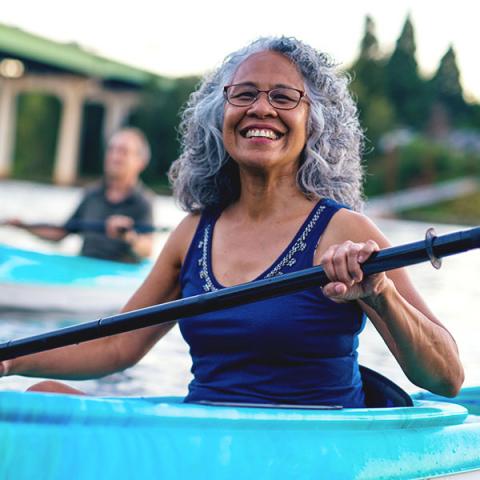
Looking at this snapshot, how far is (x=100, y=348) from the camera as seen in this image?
9.04ft

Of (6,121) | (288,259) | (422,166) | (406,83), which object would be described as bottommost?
(288,259)

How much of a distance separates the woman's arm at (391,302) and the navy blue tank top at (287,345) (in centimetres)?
6

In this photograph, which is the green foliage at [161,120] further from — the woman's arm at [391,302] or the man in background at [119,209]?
the woman's arm at [391,302]

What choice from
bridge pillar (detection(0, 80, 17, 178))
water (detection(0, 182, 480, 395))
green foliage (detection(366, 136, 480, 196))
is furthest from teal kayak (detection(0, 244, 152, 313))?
bridge pillar (detection(0, 80, 17, 178))

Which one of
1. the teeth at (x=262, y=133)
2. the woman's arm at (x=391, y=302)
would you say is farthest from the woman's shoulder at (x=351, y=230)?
the teeth at (x=262, y=133)

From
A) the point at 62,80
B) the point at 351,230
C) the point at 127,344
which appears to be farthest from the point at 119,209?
the point at 62,80

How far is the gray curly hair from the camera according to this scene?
8.67ft

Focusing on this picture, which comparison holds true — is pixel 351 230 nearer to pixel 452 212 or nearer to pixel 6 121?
pixel 452 212

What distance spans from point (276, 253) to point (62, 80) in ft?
137

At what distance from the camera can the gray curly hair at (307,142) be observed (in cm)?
264

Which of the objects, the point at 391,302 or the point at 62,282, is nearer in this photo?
the point at 391,302

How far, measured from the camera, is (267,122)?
2.58 metres

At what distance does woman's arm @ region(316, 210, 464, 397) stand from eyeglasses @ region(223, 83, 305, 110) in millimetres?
290

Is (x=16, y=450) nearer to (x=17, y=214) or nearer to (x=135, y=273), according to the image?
(x=135, y=273)
